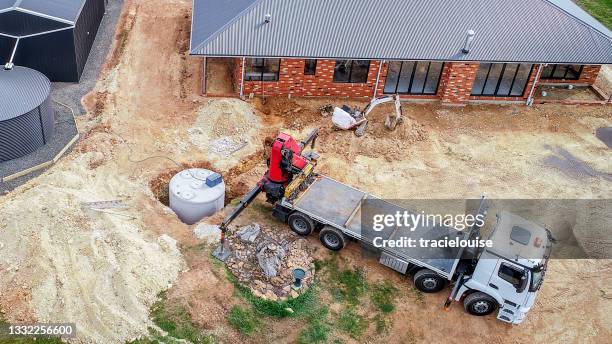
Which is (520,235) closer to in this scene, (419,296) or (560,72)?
(419,296)

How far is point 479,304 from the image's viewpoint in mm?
20438

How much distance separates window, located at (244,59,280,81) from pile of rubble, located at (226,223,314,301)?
10.6 metres

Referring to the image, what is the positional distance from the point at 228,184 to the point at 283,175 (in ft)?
12.2

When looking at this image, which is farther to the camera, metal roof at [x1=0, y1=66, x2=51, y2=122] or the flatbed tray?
metal roof at [x1=0, y1=66, x2=51, y2=122]

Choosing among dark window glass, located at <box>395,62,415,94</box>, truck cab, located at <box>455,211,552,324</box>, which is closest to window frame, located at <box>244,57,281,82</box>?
dark window glass, located at <box>395,62,415,94</box>

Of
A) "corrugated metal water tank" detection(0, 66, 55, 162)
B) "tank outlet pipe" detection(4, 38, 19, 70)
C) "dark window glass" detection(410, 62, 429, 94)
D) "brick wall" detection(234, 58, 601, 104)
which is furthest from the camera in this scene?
"dark window glass" detection(410, 62, 429, 94)

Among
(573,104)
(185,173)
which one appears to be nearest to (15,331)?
(185,173)

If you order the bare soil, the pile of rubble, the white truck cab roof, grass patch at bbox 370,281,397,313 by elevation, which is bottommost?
grass patch at bbox 370,281,397,313

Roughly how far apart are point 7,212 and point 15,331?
4.98m

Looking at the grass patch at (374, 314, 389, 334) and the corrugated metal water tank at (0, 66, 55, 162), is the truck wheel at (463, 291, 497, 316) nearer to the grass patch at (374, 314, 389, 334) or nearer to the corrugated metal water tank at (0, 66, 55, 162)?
the grass patch at (374, 314, 389, 334)

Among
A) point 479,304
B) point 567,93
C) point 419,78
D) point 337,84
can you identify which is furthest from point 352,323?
point 567,93

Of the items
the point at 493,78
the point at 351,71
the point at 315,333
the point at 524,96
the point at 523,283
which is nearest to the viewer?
the point at 523,283

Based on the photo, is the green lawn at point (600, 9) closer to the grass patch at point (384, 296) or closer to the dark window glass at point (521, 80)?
the dark window glass at point (521, 80)

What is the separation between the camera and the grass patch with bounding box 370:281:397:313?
822 inches
